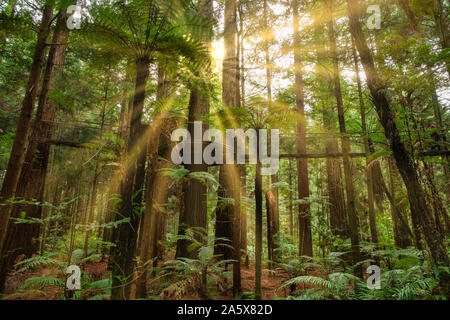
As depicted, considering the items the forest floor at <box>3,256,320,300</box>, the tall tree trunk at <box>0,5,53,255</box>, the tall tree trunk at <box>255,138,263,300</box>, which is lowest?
the forest floor at <box>3,256,320,300</box>

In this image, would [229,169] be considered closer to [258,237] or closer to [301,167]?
[258,237]

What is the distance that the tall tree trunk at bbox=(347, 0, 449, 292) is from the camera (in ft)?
10.1

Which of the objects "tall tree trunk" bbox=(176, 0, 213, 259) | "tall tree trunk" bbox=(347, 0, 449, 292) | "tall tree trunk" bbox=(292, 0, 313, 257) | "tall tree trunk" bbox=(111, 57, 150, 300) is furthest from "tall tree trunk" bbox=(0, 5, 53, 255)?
"tall tree trunk" bbox=(292, 0, 313, 257)

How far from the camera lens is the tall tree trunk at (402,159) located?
3.09m

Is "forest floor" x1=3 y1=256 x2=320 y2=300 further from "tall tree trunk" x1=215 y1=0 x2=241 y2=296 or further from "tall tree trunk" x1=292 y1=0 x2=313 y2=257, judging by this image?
"tall tree trunk" x1=292 y1=0 x2=313 y2=257

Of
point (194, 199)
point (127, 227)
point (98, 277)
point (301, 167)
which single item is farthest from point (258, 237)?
point (301, 167)

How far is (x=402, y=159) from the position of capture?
140 inches

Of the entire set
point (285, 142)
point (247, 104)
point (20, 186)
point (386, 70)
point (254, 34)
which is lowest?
point (20, 186)

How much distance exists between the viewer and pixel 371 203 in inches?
219

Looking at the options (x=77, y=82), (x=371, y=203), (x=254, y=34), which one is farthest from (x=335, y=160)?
(x=77, y=82)

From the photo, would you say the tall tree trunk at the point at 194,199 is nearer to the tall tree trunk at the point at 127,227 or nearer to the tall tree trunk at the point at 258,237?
the tall tree trunk at the point at 258,237

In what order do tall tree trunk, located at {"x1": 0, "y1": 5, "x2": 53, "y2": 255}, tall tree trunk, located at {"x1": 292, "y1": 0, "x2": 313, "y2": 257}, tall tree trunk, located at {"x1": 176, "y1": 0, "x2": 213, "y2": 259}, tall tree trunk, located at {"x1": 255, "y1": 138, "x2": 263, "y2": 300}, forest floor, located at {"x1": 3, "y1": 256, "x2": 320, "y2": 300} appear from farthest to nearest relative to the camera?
tall tree trunk, located at {"x1": 292, "y1": 0, "x2": 313, "y2": 257}, tall tree trunk, located at {"x1": 176, "y1": 0, "x2": 213, "y2": 259}, forest floor, located at {"x1": 3, "y1": 256, "x2": 320, "y2": 300}, tall tree trunk, located at {"x1": 255, "y1": 138, "x2": 263, "y2": 300}, tall tree trunk, located at {"x1": 0, "y1": 5, "x2": 53, "y2": 255}
